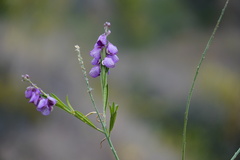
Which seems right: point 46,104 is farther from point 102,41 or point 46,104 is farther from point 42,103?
point 102,41

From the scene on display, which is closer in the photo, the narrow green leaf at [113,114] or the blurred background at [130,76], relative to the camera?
the narrow green leaf at [113,114]

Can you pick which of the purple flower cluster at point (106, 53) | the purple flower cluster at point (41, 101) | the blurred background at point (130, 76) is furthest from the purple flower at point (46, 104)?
the blurred background at point (130, 76)

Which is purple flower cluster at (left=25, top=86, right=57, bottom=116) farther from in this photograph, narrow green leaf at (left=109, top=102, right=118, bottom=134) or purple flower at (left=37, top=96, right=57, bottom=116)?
narrow green leaf at (left=109, top=102, right=118, bottom=134)

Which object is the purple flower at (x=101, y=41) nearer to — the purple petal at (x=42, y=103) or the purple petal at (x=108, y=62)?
the purple petal at (x=108, y=62)

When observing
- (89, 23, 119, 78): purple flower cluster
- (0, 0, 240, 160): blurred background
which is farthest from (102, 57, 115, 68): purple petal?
(0, 0, 240, 160): blurred background

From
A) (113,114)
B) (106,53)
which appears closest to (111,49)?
(106,53)

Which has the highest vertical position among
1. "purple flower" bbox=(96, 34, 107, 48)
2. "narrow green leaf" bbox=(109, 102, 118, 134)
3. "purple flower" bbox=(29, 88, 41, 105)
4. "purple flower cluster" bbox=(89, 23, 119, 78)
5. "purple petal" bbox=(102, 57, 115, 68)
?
"purple flower" bbox=(96, 34, 107, 48)
